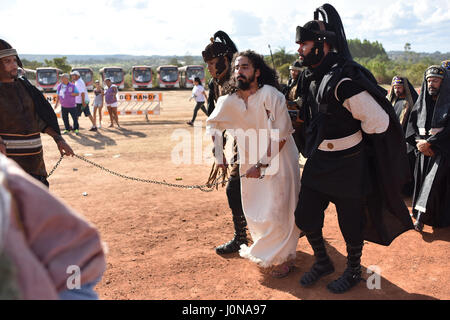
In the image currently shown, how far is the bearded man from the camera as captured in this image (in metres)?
3.85

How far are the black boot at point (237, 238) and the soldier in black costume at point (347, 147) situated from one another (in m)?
0.95

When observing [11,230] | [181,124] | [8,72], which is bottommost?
[181,124]

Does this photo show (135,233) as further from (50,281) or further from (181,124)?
(181,124)

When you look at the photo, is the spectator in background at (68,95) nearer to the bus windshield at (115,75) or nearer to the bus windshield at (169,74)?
the bus windshield at (115,75)

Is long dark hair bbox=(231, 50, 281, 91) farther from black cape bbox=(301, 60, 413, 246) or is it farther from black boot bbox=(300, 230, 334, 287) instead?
black boot bbox=(300, 230, 334, 287)

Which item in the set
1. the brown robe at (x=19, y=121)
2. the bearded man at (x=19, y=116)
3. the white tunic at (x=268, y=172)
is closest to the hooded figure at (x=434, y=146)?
the white tunic at (x=268, y=172)

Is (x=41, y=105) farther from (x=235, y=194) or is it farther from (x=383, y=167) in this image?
(x=383, y=167)

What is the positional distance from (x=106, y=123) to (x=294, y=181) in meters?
13.1

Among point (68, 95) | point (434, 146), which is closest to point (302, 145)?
point (434, 146)

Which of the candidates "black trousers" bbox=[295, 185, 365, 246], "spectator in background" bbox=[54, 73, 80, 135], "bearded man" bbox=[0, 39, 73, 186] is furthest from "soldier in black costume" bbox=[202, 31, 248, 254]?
"spectator in background" bbox=[54, 73, 80, 135]

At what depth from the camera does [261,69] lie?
3.74 meters

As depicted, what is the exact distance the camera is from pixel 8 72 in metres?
3.84

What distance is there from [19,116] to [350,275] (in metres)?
3.40
